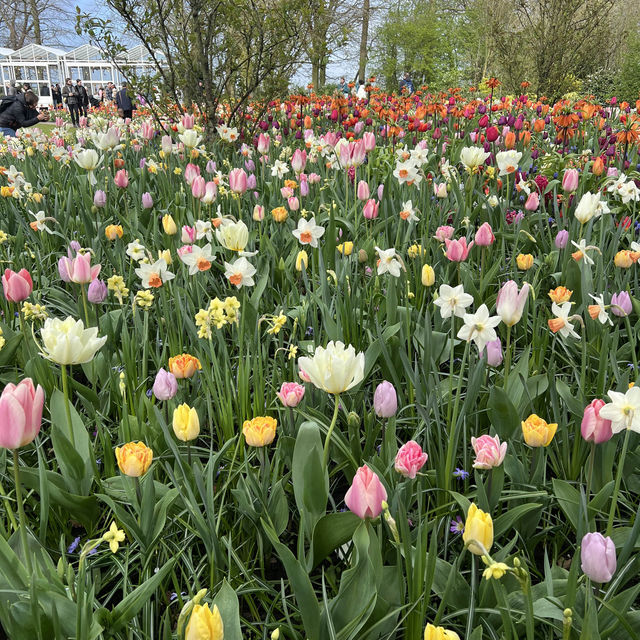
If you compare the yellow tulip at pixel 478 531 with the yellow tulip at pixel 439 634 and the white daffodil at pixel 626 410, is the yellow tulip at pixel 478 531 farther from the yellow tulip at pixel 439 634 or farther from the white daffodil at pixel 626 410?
the white daffodil at pixel 626 410

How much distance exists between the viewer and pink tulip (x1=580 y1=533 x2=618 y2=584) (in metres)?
0.84

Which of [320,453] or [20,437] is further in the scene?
[320,453]

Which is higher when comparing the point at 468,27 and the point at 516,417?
the point at 468,27

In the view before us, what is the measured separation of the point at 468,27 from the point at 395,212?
19651 millimetres

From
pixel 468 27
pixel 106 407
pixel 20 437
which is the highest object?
pixel 468 27

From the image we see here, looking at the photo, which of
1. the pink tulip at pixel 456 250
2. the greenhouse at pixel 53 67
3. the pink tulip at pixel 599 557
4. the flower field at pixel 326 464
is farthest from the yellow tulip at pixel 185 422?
the greenhouse at pixel 53 67

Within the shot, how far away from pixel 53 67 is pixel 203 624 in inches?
1669

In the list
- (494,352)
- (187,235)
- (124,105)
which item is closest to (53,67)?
(124,105)

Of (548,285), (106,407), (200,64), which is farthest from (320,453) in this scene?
(200,64)

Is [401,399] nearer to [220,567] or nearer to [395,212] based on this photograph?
[220,567]

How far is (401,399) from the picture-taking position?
67.2 inches

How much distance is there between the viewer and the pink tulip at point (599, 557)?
0.84 meters

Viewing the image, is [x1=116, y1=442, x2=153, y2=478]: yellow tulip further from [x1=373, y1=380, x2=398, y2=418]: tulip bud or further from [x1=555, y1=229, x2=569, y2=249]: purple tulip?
[x1=555, y1=229, x2=569, y2=249]: purple tulip

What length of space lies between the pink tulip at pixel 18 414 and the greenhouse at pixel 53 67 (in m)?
37.5
